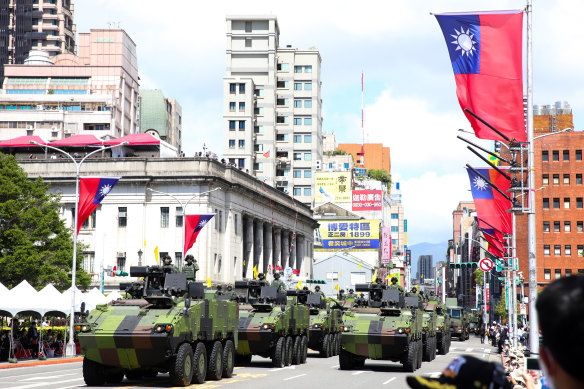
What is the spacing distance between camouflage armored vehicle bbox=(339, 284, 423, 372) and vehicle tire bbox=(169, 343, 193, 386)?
7051 millimetres

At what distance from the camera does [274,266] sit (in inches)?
3275

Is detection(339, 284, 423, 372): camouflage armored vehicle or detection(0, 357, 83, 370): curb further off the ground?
detection(339, 284, 423, 372): camouflage armored vehicle

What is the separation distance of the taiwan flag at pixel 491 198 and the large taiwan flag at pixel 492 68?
10.2 metres

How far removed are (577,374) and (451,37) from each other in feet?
56.3

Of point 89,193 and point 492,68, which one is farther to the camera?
point 89,193

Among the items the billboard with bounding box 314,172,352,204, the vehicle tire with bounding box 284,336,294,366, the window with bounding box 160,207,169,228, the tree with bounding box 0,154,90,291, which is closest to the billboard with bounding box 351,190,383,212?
the billboard with bounding box 314,172,352,204

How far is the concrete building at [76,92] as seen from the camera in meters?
112

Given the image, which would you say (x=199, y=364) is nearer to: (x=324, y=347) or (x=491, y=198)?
(x=491, y=198)

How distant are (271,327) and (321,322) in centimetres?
833

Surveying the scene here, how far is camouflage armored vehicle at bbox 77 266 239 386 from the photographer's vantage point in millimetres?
18484

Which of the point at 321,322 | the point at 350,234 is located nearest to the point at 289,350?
the point at 321,322

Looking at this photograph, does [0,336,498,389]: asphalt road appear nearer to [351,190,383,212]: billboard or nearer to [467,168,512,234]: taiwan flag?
[467,168,512,234]: taiwan flag

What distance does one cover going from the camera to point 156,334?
60.5 ft

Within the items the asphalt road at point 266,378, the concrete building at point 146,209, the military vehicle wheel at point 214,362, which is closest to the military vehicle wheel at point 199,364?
the asphalt road at point 266,378
